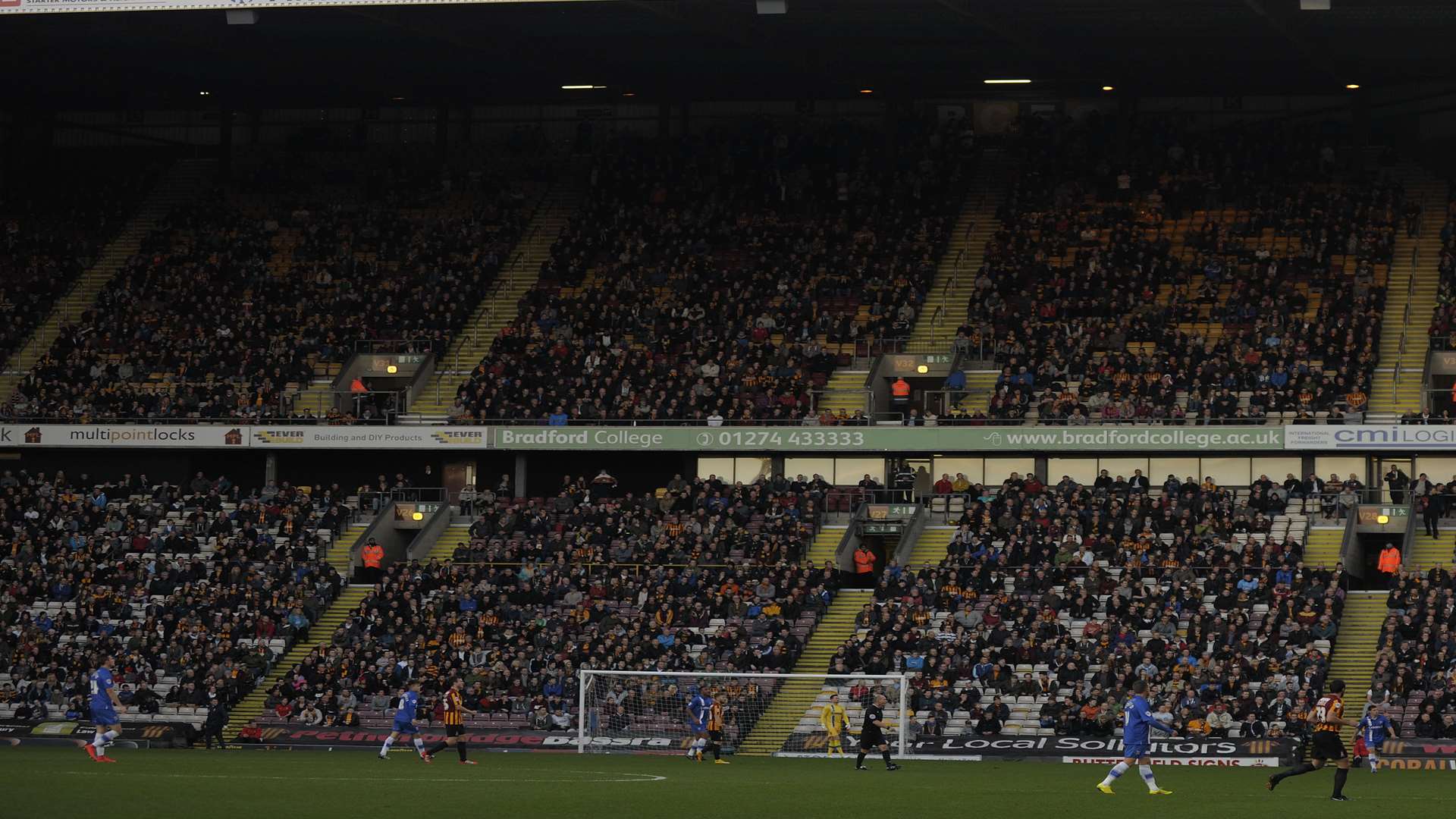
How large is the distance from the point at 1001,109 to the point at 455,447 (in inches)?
812

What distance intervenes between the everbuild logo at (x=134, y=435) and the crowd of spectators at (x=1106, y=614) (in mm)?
20133

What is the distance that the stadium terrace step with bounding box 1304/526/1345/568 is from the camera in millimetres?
48688

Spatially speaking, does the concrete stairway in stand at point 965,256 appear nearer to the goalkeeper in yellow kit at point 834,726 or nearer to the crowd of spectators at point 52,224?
the goalkeeper in yellow kit at point 834,726

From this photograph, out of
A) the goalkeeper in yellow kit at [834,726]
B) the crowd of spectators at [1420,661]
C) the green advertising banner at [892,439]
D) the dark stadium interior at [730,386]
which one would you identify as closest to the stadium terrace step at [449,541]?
the dark stadium interior at [730,386]

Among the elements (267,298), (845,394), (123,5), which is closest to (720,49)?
(845,394)

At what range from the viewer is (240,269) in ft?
211

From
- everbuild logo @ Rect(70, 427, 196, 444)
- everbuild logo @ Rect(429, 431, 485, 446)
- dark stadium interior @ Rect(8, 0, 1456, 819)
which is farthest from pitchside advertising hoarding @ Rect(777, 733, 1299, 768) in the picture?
everbuild logo @ Rect(70, 427, 196, 444)

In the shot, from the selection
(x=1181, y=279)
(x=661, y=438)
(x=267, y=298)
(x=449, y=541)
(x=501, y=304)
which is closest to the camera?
(x=661, y=438)

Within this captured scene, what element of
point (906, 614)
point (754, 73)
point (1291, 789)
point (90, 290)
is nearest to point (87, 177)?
point (90, 290)

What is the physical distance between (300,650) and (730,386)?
13.2m

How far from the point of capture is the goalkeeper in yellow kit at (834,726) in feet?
137

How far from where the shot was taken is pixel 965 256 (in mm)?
60938

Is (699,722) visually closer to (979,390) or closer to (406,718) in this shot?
(406,718)

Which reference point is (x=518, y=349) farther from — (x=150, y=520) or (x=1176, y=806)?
(x=1176, y=806)
